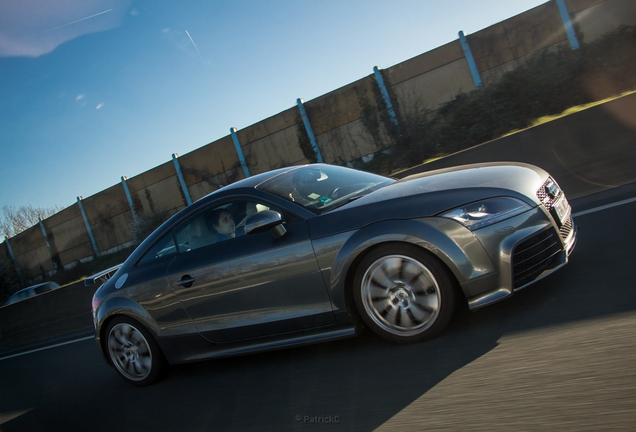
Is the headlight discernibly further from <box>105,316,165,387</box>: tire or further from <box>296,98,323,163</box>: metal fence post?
<box>296,98,323,163</box>: metal fence post

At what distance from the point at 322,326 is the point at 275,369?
2.38ft

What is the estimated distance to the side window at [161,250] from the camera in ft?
16.3

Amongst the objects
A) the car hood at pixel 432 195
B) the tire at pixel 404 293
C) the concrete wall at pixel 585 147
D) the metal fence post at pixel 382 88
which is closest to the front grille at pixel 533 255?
the car hood at pixel 432 195

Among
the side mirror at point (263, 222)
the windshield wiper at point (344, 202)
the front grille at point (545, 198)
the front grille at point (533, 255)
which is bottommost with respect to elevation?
the front grille at point (533, 255)

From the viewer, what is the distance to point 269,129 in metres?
22.9

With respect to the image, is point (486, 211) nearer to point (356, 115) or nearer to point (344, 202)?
point (344, 202)

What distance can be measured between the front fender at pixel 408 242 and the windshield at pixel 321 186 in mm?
452

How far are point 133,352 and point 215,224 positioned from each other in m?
1.60

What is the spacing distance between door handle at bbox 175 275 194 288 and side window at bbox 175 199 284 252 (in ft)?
0.89

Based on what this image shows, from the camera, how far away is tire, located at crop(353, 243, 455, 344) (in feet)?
11.8

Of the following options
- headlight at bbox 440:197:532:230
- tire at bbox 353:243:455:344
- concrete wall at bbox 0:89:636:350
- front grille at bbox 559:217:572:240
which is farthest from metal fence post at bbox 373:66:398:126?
tire at bbox 353:243:455:344

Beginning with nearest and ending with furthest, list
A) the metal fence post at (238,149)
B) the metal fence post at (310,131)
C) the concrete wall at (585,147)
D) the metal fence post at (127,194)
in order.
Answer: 1. the concrete wall at (585,147)
2. the metal fence post at (310,131)
3. the metal fence post at (238,149)
4. the metal fence post at (127,194)

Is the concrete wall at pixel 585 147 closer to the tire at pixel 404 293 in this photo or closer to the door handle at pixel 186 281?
the tire at pixel 404 293

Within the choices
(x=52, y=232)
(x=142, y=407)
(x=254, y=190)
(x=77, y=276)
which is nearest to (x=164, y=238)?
(x=254, y=190)
